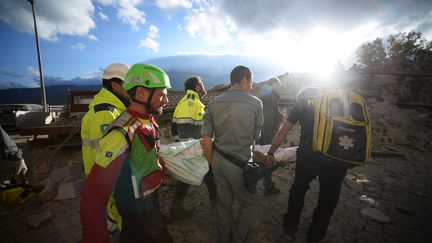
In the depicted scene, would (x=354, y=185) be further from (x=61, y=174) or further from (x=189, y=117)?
(x=61, y=174)

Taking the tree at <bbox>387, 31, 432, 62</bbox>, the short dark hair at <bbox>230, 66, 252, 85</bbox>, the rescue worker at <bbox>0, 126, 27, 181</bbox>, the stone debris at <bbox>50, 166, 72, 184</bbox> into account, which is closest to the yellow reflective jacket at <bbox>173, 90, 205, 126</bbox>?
the short dark hair at <bbox>230, 66, 252, 85</bbox>

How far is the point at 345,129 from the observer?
8.49 ft

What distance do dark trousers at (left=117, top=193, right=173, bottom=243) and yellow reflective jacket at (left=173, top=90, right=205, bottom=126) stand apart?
2.26 m

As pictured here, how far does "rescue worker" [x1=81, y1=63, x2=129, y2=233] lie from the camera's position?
2127 mm

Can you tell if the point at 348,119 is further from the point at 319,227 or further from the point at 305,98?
the point at 319,227

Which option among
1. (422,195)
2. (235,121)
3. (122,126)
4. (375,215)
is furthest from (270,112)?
(422,195)

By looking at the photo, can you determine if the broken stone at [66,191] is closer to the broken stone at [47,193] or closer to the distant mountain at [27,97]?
the broken stone at [47,193]

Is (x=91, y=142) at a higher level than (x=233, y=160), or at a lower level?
higher

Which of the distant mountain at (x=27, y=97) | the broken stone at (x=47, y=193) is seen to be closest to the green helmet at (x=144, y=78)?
the broken stone at (x=47, y=193)

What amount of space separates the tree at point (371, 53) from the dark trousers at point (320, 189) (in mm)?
54686

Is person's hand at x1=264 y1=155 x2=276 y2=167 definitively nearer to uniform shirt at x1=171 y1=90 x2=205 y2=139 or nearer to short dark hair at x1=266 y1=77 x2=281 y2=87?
uniform shirt at x1=171 y1=90 x2=205 y2=139

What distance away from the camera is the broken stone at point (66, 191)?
17.0 ft

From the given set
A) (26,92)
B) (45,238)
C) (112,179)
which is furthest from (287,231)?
(26,92)

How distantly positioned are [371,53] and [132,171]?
6054 cm
